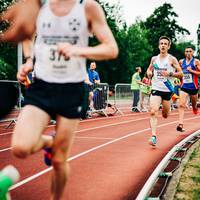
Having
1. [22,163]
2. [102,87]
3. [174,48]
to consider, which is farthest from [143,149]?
[174,48]

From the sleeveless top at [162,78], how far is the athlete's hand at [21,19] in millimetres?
5733

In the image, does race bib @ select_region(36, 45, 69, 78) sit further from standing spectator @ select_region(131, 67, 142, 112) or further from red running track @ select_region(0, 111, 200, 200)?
standing spectator @ select_region(131, 67, 142, 112)

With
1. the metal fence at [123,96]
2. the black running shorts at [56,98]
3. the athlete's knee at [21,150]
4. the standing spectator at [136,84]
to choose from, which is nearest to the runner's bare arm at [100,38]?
the black running shorts at [56,98]

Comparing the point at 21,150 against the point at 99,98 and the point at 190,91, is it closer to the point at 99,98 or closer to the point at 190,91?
the point at 190,91

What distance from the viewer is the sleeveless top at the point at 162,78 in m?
9.23

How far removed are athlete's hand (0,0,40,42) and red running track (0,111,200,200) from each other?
7.05 feet

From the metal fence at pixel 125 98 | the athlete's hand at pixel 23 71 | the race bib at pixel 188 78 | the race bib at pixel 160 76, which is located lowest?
the metal fence at pixel 125 98

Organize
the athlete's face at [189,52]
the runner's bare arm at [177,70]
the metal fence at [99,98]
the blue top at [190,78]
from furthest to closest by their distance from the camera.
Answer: the metal fence at [99,98], the blue top at [190,78], the athlete's face at [189,52], the runner's bare arm at [177,70]

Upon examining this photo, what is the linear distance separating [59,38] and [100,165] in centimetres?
374

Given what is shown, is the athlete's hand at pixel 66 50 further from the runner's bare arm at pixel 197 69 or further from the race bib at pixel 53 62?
the runner's bare arm at pixel 197 69

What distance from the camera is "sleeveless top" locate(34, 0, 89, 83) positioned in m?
3.73

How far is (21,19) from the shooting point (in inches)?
144

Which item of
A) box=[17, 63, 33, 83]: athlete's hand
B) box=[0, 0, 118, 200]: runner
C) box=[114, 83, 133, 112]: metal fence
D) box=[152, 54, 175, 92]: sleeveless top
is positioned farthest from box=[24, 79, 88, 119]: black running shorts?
box=[114, 83, 133, 112]: metal fence

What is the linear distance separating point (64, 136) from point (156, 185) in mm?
2417
